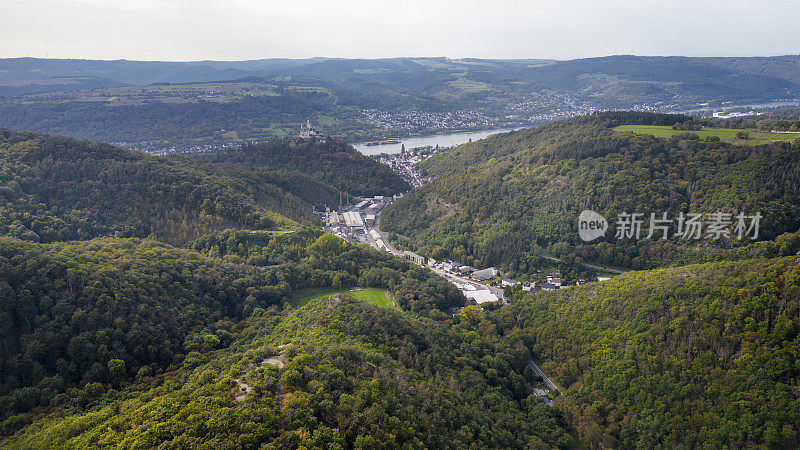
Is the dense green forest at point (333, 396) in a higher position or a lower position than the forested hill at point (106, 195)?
lower

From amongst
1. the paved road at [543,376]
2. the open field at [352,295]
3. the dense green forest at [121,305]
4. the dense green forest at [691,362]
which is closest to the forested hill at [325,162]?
the dense green forest at [121,305]

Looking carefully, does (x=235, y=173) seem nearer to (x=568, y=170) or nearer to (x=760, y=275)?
(x=568, y=170)

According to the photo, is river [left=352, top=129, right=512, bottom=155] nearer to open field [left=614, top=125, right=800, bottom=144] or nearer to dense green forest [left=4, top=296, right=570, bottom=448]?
open field [left=614, top=125, right=800, bottom=144]

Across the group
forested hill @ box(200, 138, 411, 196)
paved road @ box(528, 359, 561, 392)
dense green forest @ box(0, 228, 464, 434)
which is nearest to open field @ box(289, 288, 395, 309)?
dense green forest @ box(0, 228, 464, 434)

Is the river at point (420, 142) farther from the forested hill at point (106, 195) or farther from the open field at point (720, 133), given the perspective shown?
the forested hill at point (106, 195)

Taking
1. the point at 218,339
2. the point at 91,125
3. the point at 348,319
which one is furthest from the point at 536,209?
the point at 91,125
